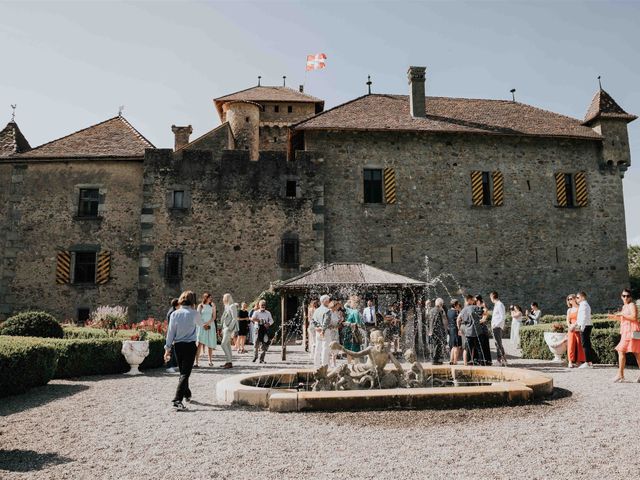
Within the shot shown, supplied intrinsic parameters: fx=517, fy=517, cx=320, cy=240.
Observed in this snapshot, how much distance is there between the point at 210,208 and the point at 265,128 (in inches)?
437

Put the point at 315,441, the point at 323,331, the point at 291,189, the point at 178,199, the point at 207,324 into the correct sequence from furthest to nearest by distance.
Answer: the point at 291,189
the point at 178,199
the point at 207,324
the point at 323,331
the point at 315,441

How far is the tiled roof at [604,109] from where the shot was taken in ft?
74.8

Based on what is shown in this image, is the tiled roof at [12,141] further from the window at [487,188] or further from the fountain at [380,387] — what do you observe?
the window at [487,188]

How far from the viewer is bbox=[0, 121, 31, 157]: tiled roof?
21594mm

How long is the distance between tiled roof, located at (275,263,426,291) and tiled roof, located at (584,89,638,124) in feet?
50.7

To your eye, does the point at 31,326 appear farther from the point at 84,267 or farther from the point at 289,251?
the point at 289,251

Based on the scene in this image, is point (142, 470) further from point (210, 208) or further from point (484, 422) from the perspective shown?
point (210, 208)

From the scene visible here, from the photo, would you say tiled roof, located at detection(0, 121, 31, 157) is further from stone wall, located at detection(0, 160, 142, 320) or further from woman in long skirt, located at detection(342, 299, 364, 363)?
woman in long skirt, located at detection(342, 299, 364, 363)

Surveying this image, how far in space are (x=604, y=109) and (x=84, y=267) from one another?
915 inches

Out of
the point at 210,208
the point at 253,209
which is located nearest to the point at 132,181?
the point at 210,208

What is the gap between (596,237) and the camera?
889 inches

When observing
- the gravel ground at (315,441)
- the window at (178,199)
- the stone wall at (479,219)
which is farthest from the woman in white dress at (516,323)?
the window at (178,199)

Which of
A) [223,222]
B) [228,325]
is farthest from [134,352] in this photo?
[223,222]

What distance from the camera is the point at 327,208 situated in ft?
70.4
